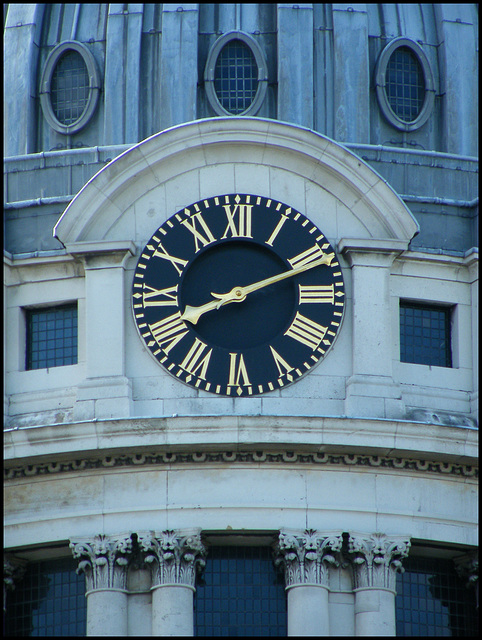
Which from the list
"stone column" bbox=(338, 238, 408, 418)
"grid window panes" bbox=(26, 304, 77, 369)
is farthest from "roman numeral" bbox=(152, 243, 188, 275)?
"stone column" bbox=(338, 238, 408, 418)

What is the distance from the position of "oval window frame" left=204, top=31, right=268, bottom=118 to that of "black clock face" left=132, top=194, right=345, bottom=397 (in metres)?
4.70

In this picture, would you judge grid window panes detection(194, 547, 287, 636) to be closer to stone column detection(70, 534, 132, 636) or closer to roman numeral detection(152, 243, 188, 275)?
stone column detection(70, 534, 132, 636)

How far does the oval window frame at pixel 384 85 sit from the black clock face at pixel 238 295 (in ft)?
19.0

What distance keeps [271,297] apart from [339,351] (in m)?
1.74

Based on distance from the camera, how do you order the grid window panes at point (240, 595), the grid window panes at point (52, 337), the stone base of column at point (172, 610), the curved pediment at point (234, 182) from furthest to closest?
the curved pediment at point (234, 182) → the grid window panes at point (52, 337) → the grid window panes at point (240, 595) → the stone base of column at point (172, 610)

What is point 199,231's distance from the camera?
4350 centimetres

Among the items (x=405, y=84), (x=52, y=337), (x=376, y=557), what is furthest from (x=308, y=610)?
(x=405, y=84)

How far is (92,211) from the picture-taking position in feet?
143

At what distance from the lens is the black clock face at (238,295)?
42438 mm

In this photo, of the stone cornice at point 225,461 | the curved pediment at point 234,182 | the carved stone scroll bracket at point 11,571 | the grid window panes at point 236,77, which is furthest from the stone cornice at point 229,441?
the grid window panes at point 236,77

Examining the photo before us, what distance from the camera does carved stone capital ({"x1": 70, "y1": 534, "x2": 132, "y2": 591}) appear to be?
41.2m

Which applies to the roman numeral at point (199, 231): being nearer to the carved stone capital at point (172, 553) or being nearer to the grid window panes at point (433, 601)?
the carved stone capital at point (172, 553)

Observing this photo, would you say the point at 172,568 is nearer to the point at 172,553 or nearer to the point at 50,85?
the point at 172,553

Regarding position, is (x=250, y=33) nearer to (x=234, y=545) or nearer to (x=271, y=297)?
(x=271, y=297)
